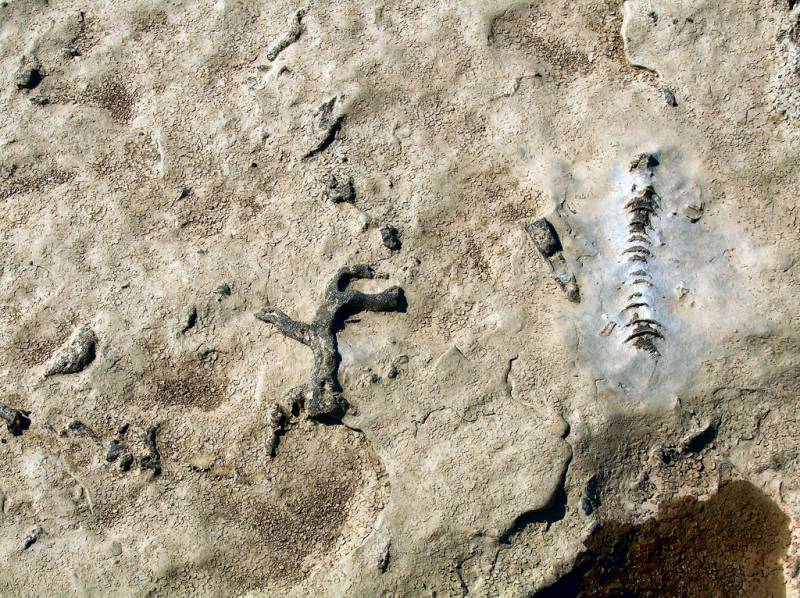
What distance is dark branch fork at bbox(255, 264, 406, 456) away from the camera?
2.50 metres

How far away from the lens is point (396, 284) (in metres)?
2.62

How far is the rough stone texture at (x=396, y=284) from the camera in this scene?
2.48m

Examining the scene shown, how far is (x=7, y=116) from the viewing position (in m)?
2.92

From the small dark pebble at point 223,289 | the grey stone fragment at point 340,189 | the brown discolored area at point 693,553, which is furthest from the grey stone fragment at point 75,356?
the brown discolored area at point 693,553

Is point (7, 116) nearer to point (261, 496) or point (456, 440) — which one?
point (261, 496)

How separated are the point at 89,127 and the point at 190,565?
5.50 feet

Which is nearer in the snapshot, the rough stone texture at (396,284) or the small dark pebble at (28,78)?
the rough stone texture at (396,284)

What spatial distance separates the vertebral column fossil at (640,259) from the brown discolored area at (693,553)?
570 millimetres

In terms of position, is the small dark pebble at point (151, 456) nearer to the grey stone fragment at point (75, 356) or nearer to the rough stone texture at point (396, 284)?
the rough stone texture at point (396, 284)

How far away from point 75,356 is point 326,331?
35.6 inches

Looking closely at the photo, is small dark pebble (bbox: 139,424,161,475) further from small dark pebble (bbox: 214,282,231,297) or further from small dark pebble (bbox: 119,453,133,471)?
small dark pebble (bbox: 214,282,231,297)

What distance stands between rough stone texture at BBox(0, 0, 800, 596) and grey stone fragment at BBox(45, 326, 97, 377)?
41 millimetres

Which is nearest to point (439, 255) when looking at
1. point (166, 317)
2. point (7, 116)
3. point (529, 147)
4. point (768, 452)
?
point (529, 147)

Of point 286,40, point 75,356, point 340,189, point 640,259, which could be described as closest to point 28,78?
point 286,40
